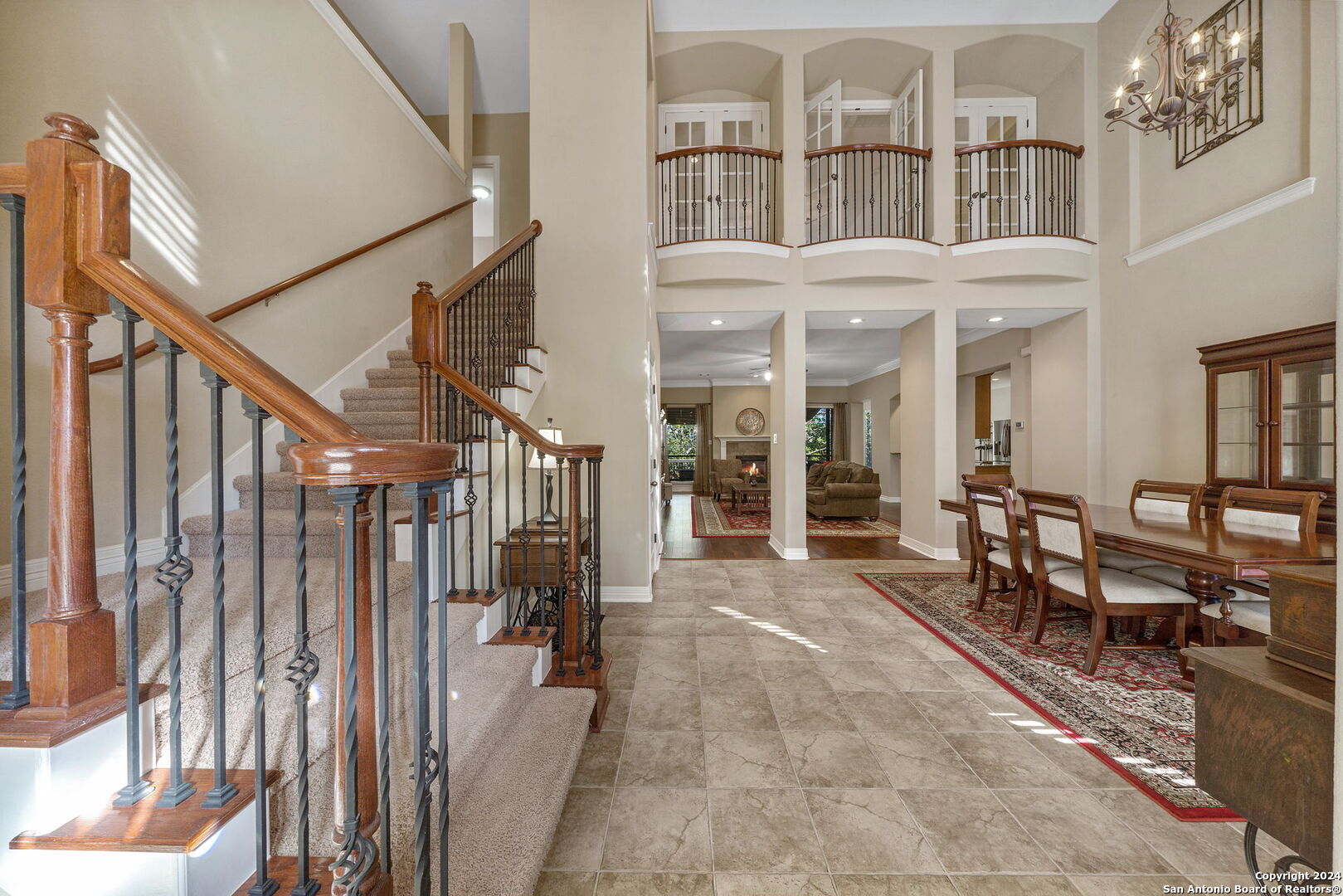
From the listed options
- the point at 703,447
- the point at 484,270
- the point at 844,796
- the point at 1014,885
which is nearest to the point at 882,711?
the point at 844,796

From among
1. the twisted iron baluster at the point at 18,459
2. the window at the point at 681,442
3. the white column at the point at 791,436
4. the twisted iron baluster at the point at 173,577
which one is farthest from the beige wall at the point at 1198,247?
the window at the point at 681,442

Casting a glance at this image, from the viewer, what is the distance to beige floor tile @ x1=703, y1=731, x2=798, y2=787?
68.4 inches

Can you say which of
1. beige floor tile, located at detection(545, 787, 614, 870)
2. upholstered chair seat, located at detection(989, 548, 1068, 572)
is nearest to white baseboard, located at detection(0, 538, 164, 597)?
beige floor tile, located at detection(545, 787, 614, 870)

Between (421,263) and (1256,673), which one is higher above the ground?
(421,263)

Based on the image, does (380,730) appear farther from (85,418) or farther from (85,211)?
(85,211)

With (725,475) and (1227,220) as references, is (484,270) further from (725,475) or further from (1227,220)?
(725,475)

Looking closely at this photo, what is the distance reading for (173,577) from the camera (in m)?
0.86

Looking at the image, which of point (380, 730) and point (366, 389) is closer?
point (380, 730)

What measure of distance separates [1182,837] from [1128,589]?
4.50 ft

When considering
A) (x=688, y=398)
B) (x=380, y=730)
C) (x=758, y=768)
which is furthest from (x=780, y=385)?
(x=688, y=398)

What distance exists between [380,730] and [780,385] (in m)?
4.88

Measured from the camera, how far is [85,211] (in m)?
0.85

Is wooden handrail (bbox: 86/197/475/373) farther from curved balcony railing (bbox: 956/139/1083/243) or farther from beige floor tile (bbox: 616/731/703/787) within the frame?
curved balcony railing (bbox: 956/139/1083/243)

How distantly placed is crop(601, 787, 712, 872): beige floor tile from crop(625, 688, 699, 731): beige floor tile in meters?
0.36
